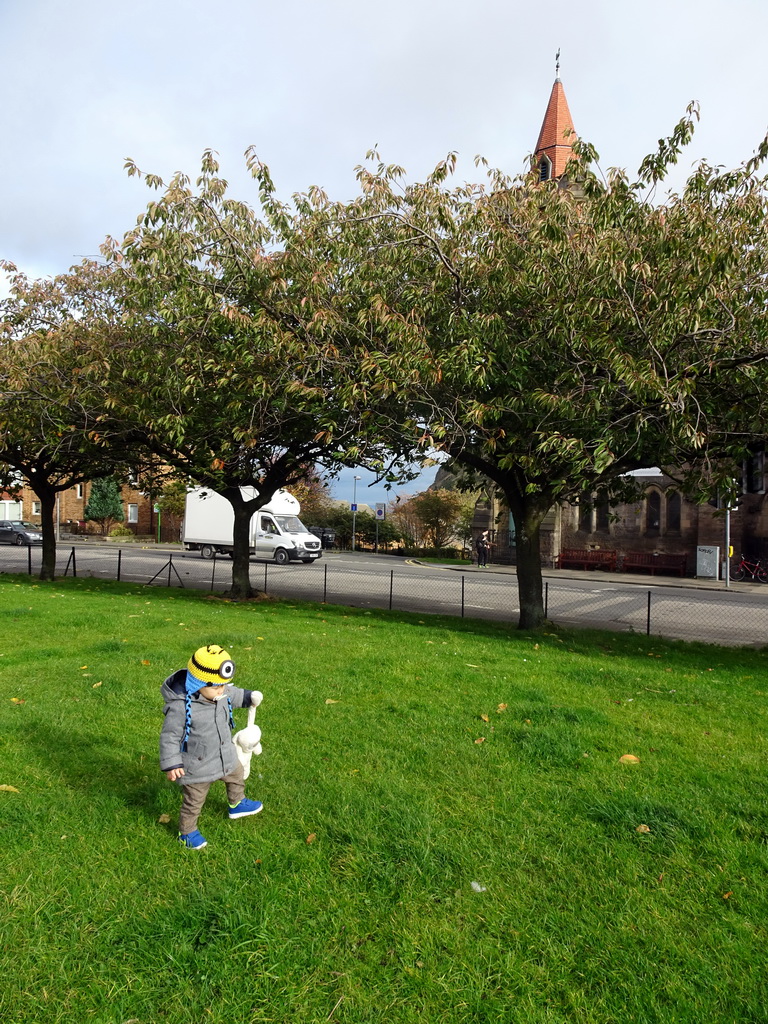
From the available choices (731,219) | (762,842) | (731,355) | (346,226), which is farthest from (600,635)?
(762,842)

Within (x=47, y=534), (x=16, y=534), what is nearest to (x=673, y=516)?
(x=47, y=534)

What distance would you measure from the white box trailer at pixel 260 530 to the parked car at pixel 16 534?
459 inches

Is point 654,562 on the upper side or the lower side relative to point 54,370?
lower

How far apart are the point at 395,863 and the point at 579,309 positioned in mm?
7672

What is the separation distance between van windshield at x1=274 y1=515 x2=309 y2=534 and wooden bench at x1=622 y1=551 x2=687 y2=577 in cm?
1674

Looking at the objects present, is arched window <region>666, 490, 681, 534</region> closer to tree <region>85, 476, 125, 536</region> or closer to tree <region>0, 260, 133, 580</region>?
tree <region>0, 260, 133, 580</region>

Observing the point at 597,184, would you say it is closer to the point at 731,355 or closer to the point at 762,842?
the point at 731,355

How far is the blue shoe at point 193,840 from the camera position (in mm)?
3889

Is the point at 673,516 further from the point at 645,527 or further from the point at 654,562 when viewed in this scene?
the point at 654,562

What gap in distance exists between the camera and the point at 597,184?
31.2ft

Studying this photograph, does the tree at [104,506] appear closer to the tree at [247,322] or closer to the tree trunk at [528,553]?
the tree at [247,322]

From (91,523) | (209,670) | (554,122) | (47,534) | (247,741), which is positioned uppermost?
(554,122)

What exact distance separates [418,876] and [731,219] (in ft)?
31.6

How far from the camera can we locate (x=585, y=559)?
3672 cm
